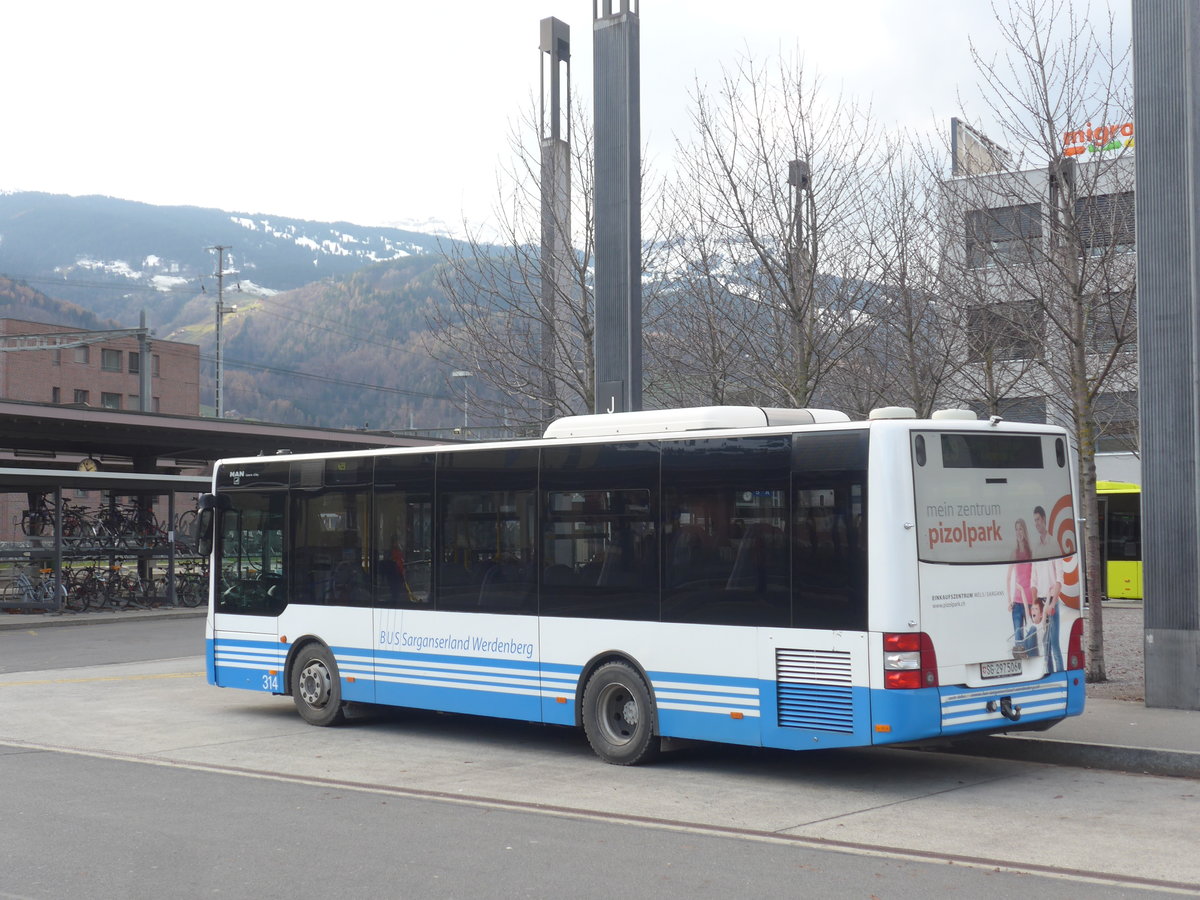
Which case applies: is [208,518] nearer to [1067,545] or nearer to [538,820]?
[538,820]

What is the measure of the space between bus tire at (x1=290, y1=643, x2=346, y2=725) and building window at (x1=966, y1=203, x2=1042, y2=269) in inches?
342

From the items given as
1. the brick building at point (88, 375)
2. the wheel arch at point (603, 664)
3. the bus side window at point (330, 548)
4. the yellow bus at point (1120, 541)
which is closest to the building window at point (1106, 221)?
the wheel arch at point (603, 664)

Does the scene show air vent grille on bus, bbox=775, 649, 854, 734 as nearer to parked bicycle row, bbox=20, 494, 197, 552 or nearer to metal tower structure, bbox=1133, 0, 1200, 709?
metal tower structure, bbox=1133, 0, 1200, 709

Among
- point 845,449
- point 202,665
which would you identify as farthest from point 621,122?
point 202,665

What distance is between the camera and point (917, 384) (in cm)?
1894

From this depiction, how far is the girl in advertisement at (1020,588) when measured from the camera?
991 cm

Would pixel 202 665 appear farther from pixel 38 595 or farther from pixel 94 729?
pixel 38 595

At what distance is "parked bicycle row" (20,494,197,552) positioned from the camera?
3634cm

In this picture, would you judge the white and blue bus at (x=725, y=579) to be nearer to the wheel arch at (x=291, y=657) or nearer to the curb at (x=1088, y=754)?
the curb at (x=1088, y=754)

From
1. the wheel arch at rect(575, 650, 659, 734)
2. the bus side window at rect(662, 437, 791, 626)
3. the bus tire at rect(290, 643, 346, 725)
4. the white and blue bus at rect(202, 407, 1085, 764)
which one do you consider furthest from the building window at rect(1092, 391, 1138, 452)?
the bus tire at rect(290, 643, 346, 725)

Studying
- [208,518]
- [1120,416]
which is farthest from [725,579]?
[1120,416]

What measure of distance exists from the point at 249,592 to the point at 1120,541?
25265 mm

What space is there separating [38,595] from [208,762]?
84.8 ft

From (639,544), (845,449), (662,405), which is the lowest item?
(639,544)
